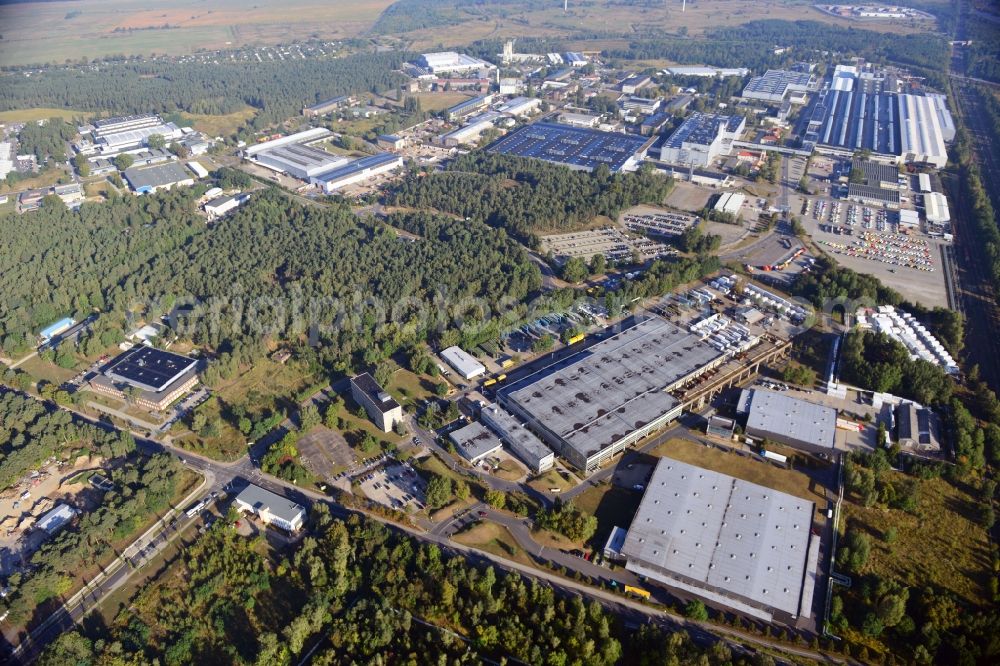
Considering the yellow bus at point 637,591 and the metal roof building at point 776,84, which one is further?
the metal roof building at point 776,84

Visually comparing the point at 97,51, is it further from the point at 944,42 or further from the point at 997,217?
the point at 944,42

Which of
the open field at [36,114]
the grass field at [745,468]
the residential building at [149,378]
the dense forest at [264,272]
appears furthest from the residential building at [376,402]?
the open field at [36,114]

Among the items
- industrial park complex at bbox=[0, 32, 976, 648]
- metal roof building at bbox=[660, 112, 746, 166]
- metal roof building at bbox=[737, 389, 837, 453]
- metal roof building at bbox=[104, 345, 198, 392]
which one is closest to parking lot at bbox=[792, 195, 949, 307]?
industrial park complex at bbox=[0, 32, 976, 648]

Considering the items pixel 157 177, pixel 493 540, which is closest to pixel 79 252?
pixel 157 177

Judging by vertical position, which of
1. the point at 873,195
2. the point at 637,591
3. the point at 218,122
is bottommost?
the point at 637,591

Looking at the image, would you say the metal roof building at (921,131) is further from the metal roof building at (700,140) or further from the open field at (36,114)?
the open field at (36,114)

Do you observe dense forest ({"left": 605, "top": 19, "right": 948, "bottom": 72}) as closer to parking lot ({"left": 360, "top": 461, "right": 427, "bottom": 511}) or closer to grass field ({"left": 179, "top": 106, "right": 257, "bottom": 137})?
grass field ({"left": 179, "top": 106, "right": 257, "bottom": 137})

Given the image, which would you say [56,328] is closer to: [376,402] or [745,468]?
[376,402]
